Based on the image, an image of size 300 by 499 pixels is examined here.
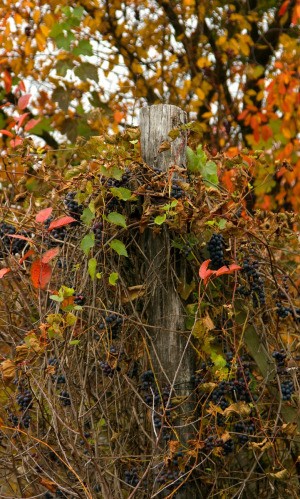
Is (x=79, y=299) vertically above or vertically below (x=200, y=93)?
above

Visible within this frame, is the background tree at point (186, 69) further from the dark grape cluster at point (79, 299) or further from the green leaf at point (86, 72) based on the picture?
the dark grape cluster at point (79, 299)

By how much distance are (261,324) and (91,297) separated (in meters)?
0.71

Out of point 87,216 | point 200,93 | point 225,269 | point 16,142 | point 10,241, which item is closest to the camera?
point 225,269

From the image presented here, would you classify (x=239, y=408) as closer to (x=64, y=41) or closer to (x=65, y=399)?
(x=65, y=399)

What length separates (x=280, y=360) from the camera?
11.4ft

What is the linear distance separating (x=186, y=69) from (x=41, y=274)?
5.47 m

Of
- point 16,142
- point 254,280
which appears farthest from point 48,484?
point 16,142

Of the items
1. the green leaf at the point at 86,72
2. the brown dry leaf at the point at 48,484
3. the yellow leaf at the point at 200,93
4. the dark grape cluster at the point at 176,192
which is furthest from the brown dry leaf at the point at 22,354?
the yellow leaf at the point at 200,93

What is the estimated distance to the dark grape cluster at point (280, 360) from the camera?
3467 mm

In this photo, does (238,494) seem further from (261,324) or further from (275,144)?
(275,144)

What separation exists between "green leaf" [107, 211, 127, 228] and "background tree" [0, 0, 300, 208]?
14.7 feet

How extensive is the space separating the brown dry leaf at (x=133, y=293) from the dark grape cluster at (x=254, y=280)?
42 centimetres

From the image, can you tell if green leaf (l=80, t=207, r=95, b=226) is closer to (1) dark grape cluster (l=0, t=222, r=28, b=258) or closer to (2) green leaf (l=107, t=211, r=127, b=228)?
(2) green leaf (l=107, t=211, r=127, b=228)

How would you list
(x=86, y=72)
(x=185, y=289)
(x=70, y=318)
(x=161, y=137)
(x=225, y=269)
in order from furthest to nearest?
(x=86, y=72), (x=161, y=137), (x=185, y=289), (x=225, y=269), (x=70, y=318)
